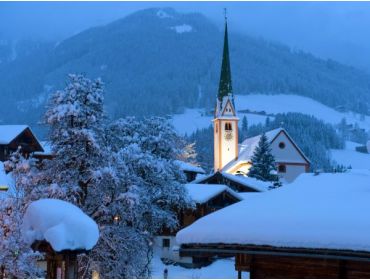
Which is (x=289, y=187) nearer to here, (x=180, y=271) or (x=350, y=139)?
(x=180, y=271)

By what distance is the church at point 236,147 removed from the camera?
78250 mm

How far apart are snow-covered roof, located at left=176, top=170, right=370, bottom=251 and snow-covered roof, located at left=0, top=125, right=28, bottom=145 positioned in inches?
1357

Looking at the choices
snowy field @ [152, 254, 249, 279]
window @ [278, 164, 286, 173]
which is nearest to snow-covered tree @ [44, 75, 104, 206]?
snowy field @ [152, 254, 249, 279]

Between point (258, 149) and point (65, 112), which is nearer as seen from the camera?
point (65, 112)

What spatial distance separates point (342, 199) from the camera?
9156mm

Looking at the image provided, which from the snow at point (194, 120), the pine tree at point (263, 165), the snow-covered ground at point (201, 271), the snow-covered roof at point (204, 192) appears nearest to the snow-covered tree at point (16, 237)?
the snow-covered ground at point (201, 271)

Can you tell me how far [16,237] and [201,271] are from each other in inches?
702

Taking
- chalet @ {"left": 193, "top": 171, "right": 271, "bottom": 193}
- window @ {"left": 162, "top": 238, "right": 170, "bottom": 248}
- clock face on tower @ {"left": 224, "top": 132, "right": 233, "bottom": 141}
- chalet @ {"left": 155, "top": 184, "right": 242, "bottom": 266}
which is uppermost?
clock face on tower @ {"left": 224, "top": 132, "right": 233, "bottom": 141}

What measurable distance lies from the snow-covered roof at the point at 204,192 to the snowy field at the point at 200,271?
4.15m

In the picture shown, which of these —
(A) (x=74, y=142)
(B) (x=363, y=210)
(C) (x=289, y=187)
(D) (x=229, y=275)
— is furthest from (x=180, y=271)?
(B) (x=363, y=210)

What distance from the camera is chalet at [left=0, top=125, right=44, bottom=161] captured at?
41906 mm

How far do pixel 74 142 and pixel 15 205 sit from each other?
9.47 ft

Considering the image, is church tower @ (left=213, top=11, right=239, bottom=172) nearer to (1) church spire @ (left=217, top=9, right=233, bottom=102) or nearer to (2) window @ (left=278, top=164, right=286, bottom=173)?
(1) church spire @ (left=217, top=9, right=233, bottom=102)

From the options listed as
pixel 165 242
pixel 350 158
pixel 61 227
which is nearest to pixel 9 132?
pixel 165 242
